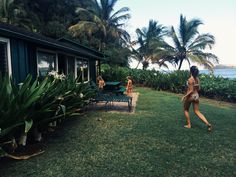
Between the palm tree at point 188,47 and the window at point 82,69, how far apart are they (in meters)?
13.1

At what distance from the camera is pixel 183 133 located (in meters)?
5.53

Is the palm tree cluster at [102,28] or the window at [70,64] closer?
the window at [70,64]

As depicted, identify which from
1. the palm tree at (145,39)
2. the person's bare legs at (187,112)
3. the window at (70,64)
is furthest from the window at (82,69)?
the palm tree at (145,39)

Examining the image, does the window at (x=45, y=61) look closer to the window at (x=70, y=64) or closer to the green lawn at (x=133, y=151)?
the window at (x=70, y=64)

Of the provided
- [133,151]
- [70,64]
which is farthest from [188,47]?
[133,151]

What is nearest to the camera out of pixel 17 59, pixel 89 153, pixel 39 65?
pixel 89 153

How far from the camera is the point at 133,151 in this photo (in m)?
4.25

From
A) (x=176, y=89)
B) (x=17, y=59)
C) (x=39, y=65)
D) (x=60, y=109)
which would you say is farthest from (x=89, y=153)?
(x=176, y=89)

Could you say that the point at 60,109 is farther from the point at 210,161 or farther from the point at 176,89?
the point at 176,89

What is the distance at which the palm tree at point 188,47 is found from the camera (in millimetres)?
23562

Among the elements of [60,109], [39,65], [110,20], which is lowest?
[60,109]

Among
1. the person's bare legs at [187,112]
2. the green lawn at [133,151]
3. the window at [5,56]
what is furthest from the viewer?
the person's bare legs at [187,112]

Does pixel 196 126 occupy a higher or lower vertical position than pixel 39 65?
lower

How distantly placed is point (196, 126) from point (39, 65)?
5557 mm
